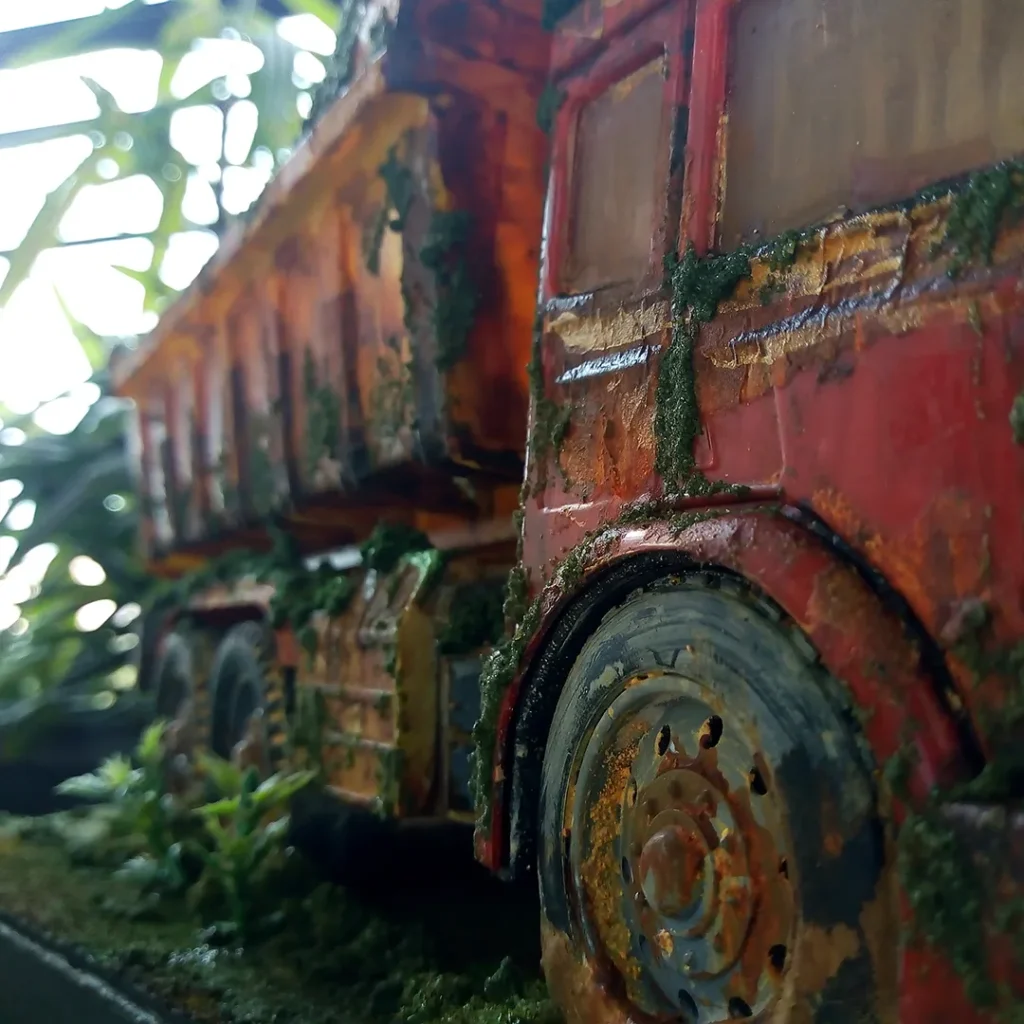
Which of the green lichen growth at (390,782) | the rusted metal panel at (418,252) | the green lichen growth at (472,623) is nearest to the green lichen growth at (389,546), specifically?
the rusted metal panel at (418,252)

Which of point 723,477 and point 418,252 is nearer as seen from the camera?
point 723,477

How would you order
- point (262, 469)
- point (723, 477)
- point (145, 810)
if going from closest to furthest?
1. point (723, 477)
2. point (145, 810)
3. point (262, 469)

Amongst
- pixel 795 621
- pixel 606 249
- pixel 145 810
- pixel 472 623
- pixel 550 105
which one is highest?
pixel 550 105

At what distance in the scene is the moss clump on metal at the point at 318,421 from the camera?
348cm

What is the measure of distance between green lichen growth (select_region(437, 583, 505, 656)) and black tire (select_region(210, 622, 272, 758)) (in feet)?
4.23

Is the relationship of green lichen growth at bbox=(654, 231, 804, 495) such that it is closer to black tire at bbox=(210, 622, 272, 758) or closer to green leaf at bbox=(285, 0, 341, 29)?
black tire at bbox=(210, 622, 272, 758)

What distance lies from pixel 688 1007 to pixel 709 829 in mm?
326

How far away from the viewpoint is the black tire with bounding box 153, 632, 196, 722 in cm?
477

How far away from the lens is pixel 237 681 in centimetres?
426

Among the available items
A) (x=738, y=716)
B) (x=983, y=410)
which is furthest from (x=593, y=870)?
(x=983, y=410)

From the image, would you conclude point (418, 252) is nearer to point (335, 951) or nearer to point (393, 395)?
point (393, 395)

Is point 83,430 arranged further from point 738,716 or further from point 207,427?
point 738,716

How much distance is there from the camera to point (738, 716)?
4.99ft

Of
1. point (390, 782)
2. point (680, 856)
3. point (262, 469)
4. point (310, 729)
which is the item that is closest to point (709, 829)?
point (680, 856)
